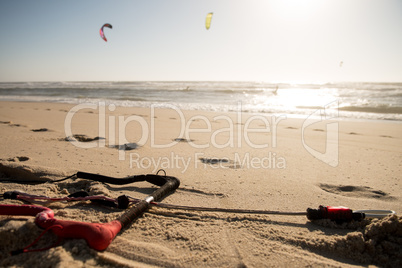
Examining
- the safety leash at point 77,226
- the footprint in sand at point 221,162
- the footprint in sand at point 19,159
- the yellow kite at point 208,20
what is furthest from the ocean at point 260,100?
the safety leash at point 77,226

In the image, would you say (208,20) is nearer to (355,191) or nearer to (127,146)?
(127,146)

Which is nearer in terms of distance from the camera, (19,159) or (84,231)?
(84,231)

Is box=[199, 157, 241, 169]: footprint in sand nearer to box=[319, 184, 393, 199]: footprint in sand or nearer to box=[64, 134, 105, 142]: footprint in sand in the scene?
box=[319, 184, 393, 199]: footprint in sand

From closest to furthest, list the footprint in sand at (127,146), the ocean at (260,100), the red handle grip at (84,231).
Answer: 1. the red handle grip at (84,231)
2. the footprint in sand at (127,146)
3. the ocean at (260,100)

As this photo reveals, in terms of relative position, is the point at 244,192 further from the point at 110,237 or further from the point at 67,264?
the point at 67,264

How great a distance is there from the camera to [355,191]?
2229mm

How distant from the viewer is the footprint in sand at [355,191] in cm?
213

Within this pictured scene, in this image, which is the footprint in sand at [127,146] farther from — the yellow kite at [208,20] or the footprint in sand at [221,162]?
the yellow kite at [208,20]

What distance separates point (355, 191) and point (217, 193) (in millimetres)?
1238

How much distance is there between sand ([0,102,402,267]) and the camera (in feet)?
4.20

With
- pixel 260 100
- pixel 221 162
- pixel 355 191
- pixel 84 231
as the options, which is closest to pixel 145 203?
pixel 84 231

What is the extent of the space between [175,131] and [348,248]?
3765 mm

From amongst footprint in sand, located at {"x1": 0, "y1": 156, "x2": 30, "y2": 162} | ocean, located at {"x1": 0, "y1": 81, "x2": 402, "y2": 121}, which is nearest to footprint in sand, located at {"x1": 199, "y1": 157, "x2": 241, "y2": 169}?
footprint in sand, located at {"x1": 0, "y1": 156, "x2": 30, "y2": 162}

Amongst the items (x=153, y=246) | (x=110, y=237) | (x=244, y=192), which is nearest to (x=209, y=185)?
(x=244, y=192)
